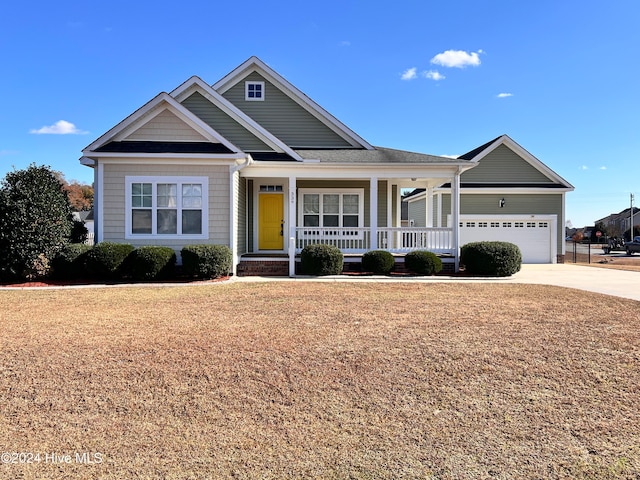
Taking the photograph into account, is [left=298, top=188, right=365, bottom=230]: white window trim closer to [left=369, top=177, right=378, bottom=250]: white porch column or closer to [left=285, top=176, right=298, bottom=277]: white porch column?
[left=369, top=177, right=378, bottom=250]: white porch column

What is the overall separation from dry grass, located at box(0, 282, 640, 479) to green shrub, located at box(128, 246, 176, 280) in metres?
4.14

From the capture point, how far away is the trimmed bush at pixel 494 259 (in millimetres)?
13234

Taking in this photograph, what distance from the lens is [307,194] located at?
53.9 feet

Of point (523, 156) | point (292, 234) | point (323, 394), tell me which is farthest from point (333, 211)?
point (323, 394)

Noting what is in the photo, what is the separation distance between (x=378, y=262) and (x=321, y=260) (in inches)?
71.0

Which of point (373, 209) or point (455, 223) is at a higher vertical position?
point (373, 209)

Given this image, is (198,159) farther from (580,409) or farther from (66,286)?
(580,409)

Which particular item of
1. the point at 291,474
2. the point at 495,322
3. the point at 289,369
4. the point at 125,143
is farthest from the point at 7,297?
the point at 495,322

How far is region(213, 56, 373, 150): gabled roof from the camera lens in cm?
1616

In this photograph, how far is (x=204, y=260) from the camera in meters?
11.7

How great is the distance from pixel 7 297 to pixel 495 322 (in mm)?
9844

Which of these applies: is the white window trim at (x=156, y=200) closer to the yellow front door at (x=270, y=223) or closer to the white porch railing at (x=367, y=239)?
the white porch railing at (x=367, y=239)

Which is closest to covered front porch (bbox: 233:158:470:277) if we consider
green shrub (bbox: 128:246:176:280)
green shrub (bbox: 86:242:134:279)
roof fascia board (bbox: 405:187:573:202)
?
green shrub (bbox: 128:246:176:280)

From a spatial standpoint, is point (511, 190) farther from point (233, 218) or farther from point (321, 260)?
point (233, 218)
